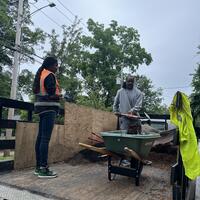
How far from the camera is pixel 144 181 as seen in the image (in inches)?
176

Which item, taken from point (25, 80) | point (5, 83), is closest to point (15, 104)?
point (5, 83)

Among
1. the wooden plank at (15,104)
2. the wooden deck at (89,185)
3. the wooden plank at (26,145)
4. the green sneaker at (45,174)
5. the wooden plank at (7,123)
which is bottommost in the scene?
the wooden deck at (89,185)

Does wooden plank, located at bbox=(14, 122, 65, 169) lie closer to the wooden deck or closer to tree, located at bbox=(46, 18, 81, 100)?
the wooden deck

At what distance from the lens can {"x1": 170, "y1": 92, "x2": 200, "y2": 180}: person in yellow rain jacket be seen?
2.89m

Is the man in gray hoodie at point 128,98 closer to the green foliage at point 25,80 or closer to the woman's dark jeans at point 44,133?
the woman's dark jeans at point 44,133

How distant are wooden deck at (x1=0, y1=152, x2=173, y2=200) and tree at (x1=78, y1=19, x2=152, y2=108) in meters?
20.6

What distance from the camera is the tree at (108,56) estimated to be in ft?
86.8

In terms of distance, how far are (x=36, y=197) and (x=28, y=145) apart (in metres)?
1.58

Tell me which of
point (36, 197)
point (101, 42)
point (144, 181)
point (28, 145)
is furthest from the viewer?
point (101, 42)

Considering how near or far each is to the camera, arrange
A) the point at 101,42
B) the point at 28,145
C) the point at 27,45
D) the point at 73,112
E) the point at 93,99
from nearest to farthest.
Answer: the point at 28,145 → the point at 73,112 → the point at 93,99 → the point at 27,45 → the point at 101,42

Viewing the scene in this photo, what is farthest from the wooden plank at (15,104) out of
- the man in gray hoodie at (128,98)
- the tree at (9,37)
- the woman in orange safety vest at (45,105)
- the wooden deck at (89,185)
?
the tree at (9,37)

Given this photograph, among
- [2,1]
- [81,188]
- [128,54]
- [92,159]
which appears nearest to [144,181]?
[81,188]

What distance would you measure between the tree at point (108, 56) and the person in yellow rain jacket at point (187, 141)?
72.7ft

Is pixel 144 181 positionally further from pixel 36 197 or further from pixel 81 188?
pixel 36 197
